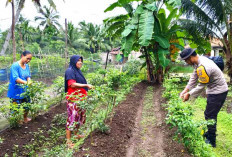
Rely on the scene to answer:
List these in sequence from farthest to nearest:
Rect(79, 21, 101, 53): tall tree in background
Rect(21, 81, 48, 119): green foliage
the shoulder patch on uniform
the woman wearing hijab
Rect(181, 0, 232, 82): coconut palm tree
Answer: Rect(79, 21, 101, 53): tall tree in background, Rect(181, 0, 232, 82): coconut palm tree, Rect(21, 81, 48, 119): green foliage, the woman wearing hijab, the shoulder patch on uniform

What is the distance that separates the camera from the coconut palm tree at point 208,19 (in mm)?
8008

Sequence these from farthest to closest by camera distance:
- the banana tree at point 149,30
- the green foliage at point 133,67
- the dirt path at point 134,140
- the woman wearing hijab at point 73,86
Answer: the green foliage at point 133,67, the banana tree at point 149,30, the woman wearing hijab at point 73,86, the dirt path at point 134,140

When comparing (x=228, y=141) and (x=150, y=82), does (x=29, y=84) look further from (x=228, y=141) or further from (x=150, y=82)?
(x=150, y=82)

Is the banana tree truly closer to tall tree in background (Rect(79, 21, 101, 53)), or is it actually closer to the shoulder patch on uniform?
the shoulder patch on uniform

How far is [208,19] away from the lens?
8.28 m

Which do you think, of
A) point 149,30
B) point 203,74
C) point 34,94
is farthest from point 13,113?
point 149,30

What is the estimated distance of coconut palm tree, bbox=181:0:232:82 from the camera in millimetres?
8008

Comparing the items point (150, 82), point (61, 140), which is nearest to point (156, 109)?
point (61, 140)

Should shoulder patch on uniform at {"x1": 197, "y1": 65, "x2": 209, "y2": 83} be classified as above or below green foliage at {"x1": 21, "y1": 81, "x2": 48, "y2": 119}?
above

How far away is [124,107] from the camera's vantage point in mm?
5246

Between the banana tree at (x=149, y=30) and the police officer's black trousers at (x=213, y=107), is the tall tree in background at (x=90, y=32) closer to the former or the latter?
the banana tree at (x=149, y=30)

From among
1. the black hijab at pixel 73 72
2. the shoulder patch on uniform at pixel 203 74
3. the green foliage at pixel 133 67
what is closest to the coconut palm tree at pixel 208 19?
the green foliage at pixel 133 67

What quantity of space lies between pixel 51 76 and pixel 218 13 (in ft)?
29.1

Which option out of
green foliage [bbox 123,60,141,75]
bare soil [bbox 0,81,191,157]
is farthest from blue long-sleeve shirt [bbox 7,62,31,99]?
green foliage [bbox 123,60,141,75]
